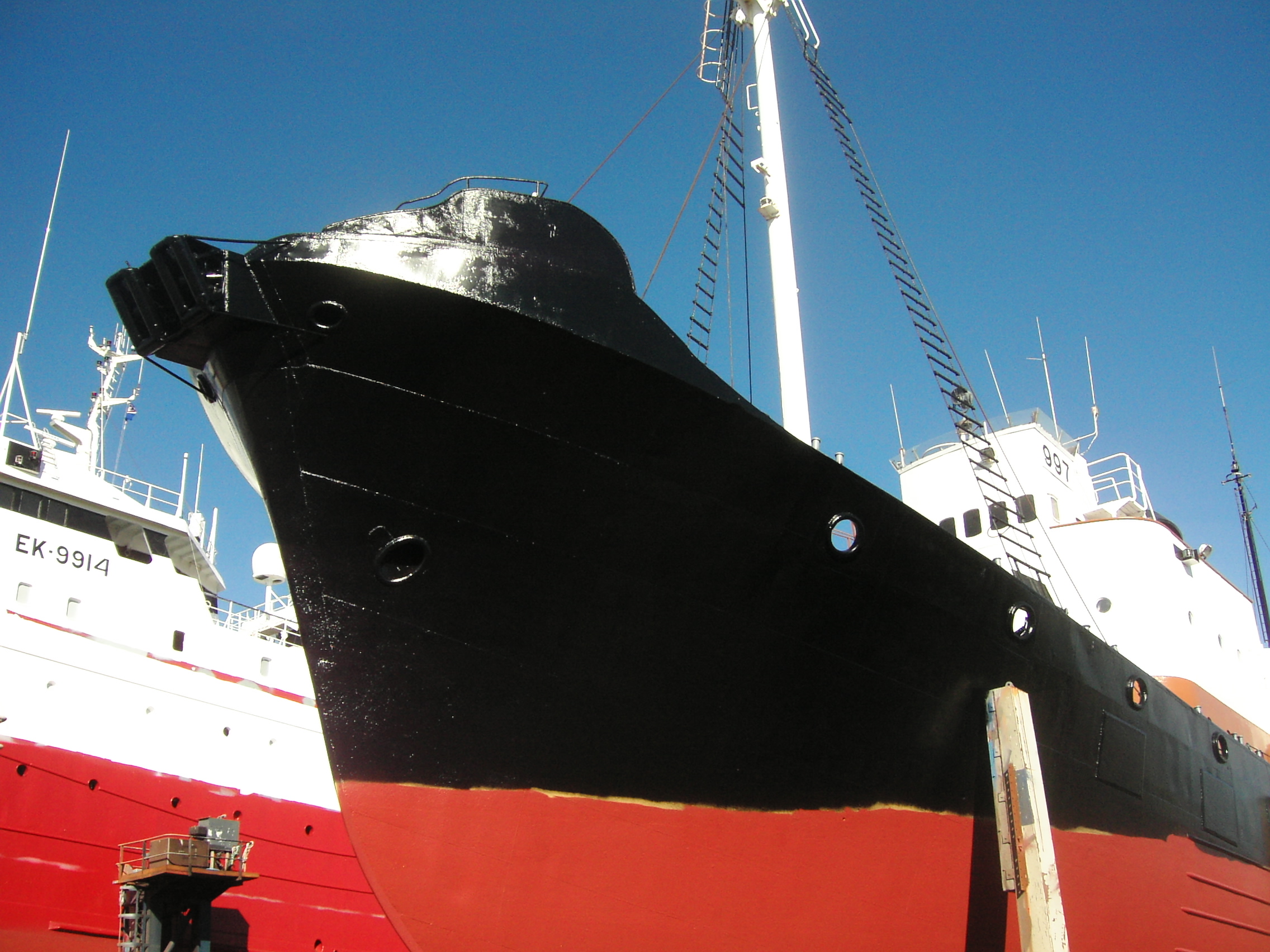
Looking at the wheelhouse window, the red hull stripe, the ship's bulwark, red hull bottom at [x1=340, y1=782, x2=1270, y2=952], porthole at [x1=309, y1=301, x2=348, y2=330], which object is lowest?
red hull bottom at [x1=340, y1=782, x2=1270, y2=952]

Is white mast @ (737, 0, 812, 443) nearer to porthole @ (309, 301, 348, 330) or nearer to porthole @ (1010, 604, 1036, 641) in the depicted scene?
porthole @ (1010, 604, 1036, 641)

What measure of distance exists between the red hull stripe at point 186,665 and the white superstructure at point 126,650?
0.02 meters

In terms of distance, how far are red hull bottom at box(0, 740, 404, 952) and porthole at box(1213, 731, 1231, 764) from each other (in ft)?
35.9

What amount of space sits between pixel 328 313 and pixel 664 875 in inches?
158

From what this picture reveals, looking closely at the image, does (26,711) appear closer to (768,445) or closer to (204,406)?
(204,406)

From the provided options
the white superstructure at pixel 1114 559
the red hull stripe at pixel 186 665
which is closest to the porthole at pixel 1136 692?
the white superstructure at pixel 1114 559

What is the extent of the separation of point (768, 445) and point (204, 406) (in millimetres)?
4028

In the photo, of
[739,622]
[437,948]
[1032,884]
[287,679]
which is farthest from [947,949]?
[287,679]

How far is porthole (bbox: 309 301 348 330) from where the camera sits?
17.7 ft

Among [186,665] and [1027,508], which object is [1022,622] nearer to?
[1027,508]

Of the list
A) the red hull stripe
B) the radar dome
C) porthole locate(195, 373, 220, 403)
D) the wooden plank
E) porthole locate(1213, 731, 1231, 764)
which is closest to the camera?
porthole locate(195, 373, 220, 403)

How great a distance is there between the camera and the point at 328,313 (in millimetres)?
5406

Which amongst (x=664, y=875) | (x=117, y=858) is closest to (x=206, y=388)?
(x=664, y=875)

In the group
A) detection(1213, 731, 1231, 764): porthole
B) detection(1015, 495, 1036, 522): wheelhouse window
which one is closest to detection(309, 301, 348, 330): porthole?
detection(1015, 495, 1036, 522): wheelhouse window
